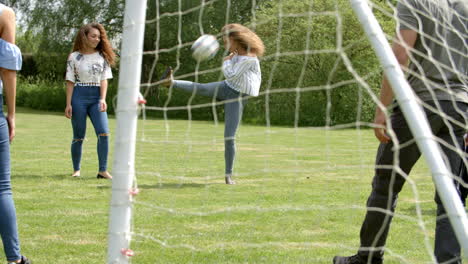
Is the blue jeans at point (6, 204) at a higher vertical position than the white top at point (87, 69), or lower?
lower

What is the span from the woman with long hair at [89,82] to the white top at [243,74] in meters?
1.38

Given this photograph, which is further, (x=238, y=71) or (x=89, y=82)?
(x=89, y=82)

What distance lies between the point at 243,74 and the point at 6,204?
3.53 metres

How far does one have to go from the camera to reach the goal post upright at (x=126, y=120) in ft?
9.10

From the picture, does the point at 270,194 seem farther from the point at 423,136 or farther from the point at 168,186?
the point at 423,136

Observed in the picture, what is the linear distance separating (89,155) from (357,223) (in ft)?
19.6

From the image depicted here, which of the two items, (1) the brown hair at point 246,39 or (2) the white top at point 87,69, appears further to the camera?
(2) the white top at point 87,69

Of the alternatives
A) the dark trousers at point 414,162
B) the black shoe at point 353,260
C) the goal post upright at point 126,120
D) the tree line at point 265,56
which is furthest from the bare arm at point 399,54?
the tree line at point 265,56

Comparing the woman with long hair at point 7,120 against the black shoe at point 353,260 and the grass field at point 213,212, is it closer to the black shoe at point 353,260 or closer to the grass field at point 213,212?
the grass field at point 213,212

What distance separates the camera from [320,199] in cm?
627

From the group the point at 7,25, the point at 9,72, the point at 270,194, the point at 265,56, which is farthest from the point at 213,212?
the point at 265,56

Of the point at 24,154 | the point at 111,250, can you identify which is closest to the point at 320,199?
the point at 111,250

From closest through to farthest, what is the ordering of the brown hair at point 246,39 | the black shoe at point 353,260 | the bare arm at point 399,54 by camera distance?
the bare arm at point 399,54 → the black shoe at point 353,260 → the brown hair at point 246,39

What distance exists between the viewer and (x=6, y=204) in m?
3.58
